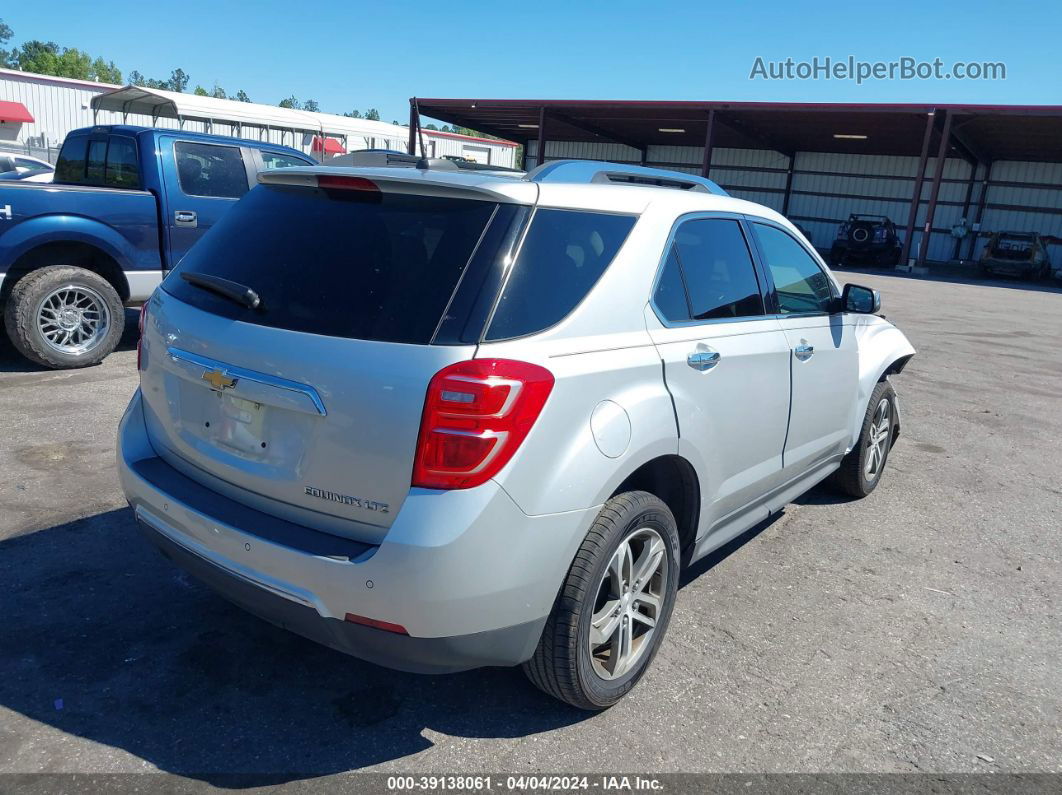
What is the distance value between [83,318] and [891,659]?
22.3 ft

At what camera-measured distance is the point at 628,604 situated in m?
2.89

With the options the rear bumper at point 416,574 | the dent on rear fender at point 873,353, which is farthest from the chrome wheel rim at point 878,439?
the rear bumper at point 416,574

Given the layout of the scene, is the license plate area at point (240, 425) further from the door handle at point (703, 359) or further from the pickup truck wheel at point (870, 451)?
the pickup truck wheel at point (870, 451)

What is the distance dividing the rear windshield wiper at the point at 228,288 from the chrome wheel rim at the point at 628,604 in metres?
1.46

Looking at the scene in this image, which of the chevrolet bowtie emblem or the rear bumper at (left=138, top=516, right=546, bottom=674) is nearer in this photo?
the rear bumper at (left=138, top=516, right=546, bottom=674)

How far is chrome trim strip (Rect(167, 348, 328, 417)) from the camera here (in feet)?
7.86

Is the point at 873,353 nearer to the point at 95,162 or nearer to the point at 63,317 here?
the point at 63,317

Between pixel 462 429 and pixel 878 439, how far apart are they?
3872 mm

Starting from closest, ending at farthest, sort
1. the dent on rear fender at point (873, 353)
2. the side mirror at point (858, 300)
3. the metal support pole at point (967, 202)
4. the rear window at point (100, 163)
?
the side mirror at point (858, 300) < the dent on rear fender at point (873, 353) < the rear window at point (100, 163) < the metal support pole at point (967, 202)

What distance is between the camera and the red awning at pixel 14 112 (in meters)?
35.8

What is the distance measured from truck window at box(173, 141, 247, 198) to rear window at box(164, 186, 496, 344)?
5.42 meters

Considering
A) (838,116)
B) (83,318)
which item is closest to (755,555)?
(83,318)

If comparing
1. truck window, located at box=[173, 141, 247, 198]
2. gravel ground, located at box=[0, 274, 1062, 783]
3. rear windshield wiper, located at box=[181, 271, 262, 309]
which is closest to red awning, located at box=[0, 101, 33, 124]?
truck window, located at box=[173, 141, 247, 198]

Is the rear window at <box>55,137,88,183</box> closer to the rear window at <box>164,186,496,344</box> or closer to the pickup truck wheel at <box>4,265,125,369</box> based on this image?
the pickup truck wheel at <box>4,265,125,369</box>
